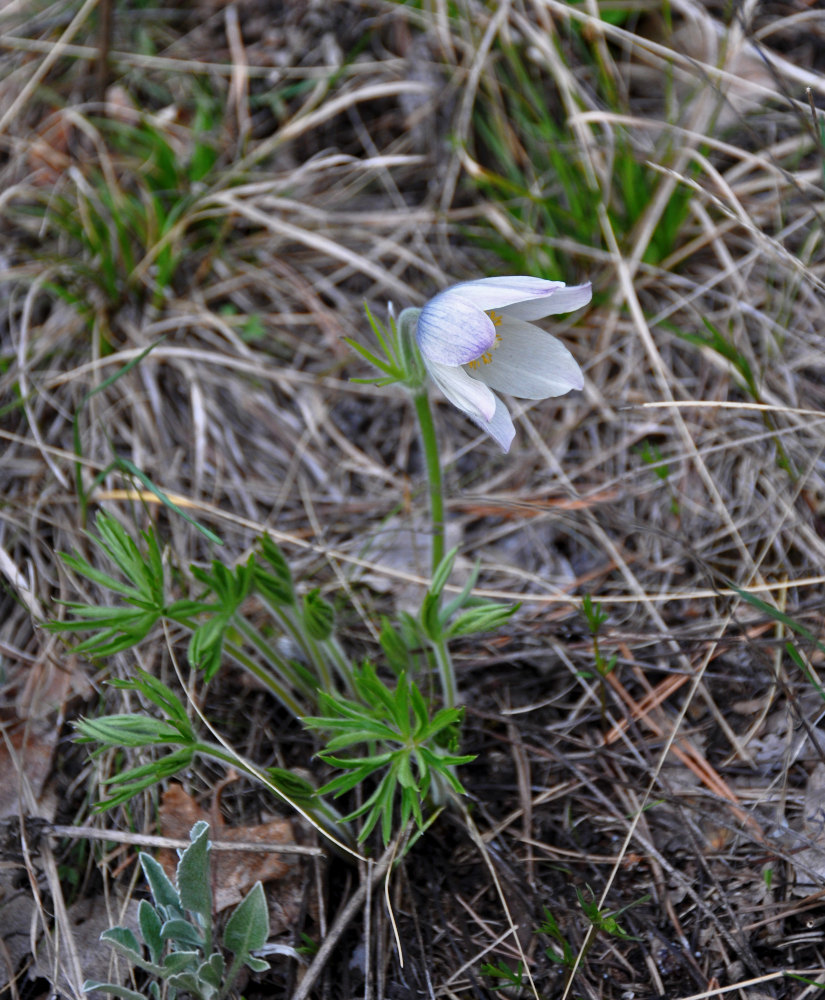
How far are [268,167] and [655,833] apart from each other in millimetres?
2286

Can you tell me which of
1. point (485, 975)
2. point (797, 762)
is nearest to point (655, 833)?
point (797, 762)

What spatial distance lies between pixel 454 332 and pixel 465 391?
A: 10 centimetres

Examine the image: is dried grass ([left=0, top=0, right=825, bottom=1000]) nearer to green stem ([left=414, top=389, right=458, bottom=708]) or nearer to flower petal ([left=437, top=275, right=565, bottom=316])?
green stem ([left=414, top=389, right=458, bottom=708])

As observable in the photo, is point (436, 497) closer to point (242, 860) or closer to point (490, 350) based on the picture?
point (490, 350)

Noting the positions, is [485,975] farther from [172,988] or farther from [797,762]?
[797,762]

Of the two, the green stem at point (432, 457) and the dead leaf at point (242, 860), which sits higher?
the green stem at point (432, 457)

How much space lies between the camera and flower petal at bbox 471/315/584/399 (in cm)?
161

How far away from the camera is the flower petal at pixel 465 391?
1447 millimetres

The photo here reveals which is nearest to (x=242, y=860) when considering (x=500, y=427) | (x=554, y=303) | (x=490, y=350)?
(x=500, y=427)

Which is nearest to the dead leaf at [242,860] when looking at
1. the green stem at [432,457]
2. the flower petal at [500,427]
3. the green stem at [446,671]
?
the green stem at [446,671]

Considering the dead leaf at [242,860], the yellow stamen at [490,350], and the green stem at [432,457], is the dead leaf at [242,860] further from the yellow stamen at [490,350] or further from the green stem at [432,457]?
the yellow stamen at [490,350]

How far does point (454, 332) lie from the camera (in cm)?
146

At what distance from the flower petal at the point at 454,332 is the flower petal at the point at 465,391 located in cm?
3

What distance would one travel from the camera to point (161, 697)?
63.6 inches
